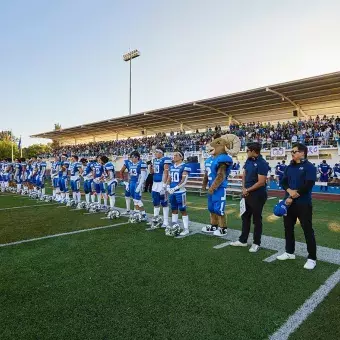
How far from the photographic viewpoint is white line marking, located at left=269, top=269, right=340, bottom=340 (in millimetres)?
3283

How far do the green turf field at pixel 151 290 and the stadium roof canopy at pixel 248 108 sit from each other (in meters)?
21.0

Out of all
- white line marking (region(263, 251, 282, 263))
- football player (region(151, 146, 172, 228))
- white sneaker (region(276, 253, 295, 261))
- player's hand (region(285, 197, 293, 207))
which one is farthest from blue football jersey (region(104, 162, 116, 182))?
player's hand (region(285, 197, 293, 207))

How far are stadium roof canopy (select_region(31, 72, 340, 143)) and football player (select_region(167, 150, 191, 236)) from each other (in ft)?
64.1

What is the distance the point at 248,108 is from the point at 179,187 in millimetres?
25538

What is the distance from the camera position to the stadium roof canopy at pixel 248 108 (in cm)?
2547

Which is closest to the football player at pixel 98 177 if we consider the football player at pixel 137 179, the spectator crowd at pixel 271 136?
the football player at pixel 137 179

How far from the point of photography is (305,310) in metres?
3.79

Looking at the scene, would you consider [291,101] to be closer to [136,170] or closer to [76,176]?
[76,176]

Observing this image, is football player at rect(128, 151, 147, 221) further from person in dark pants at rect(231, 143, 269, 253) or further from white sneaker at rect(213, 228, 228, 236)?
person in dark pants at rect(231, 143, 269, 253)

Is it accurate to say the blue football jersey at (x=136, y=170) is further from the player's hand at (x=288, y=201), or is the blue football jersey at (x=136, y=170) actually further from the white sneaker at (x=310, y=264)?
the white sneaker at (x=310, y=264)

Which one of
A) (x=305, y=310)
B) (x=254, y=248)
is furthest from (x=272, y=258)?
(x=305, y=310)

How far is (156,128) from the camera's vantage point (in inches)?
1687

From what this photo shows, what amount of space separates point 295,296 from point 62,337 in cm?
297

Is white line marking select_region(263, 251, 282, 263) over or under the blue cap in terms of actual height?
under
